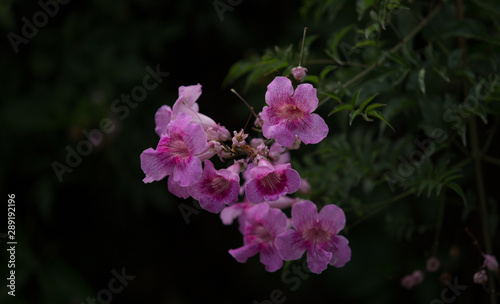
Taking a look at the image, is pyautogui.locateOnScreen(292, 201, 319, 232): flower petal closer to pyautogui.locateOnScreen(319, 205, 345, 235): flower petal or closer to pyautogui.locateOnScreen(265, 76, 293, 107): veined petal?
pyautogui.locateOnScreen(319, 205, 345, 235): flower petal

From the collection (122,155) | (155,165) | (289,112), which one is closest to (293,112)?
(289,112)

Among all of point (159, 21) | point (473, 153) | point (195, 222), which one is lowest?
point (195, 222)

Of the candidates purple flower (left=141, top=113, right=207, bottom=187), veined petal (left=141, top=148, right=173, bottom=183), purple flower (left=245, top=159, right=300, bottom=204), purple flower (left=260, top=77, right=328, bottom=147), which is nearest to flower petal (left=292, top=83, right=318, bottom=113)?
purple flower (left=260, top=77, right=328, bottom=147)

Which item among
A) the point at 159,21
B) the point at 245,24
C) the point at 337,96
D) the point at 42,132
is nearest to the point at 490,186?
the point at 337,96

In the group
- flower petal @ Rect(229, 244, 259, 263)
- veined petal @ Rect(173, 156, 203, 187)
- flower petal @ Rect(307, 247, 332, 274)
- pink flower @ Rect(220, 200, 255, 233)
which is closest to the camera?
veined petal @ Rect(173, 156, 203, 187)

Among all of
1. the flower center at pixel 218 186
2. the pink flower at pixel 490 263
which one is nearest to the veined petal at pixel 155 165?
the flower center at pixel 218 186

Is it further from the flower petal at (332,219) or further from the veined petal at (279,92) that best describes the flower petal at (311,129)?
the flower petal at (332,219)

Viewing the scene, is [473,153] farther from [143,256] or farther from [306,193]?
[143,256]
